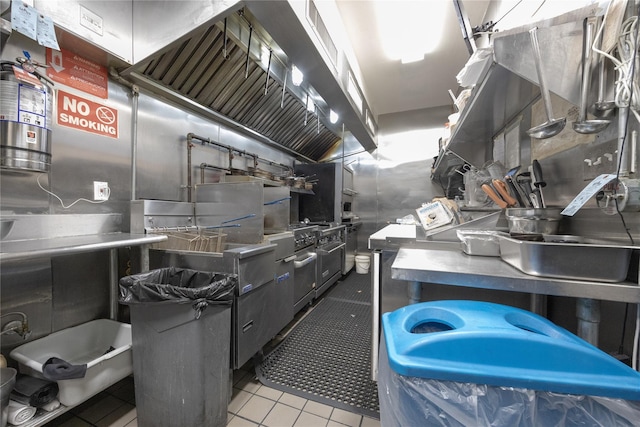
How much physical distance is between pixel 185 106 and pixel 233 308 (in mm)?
1775

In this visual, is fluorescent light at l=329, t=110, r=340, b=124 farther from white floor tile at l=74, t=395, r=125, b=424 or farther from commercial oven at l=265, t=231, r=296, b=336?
white floor tile at l=74, t=395, r=125, b=424

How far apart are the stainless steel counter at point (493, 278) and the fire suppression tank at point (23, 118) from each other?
1676 millimetres

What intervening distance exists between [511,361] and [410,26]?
2824 millimetres

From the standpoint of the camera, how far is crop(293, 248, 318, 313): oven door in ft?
7.25

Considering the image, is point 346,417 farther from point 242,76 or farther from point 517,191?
point 242,76

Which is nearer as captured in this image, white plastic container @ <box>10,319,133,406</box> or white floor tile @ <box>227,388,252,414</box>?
white plastic container @ <box>10,319,133,406</box>

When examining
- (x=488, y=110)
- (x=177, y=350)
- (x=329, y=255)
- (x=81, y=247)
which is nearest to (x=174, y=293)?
(x=177, y=350)

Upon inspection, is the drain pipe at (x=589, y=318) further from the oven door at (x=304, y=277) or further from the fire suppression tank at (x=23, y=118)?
the fire suppression tank at (x=23, y=118)

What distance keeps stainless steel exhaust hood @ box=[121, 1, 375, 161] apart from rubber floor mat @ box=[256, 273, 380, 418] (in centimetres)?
217

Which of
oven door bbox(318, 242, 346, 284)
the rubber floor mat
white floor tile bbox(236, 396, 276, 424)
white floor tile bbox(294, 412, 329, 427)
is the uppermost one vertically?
oven door bbox(318, 242, 346, 284)

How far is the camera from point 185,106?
81.4 inches

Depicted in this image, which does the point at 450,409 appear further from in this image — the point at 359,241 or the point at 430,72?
the point at 359,241

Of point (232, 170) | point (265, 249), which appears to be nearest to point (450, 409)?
point (265, 249)

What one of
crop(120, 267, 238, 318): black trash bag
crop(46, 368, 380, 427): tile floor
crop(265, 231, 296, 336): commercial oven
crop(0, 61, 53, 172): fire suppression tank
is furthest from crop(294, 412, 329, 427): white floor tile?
crop(0, 61, 53, 172): fire suppression tank
